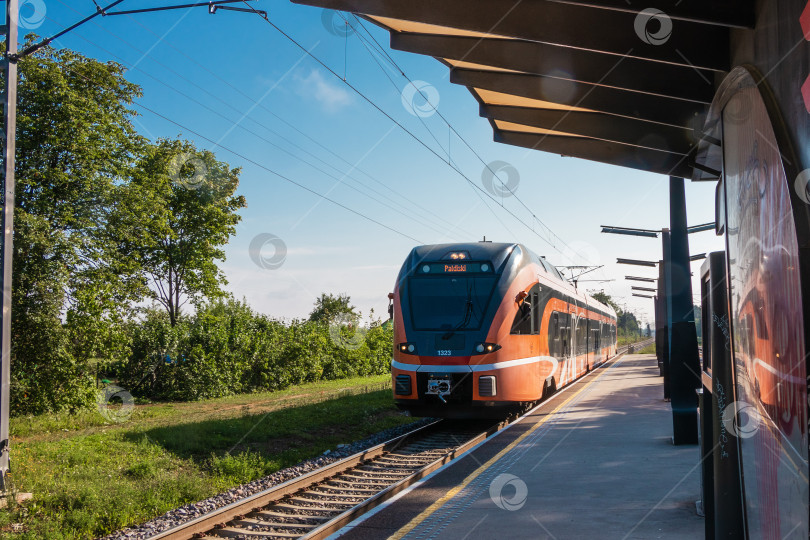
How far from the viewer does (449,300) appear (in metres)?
13.0

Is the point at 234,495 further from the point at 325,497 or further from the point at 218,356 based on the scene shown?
the point at 218,356

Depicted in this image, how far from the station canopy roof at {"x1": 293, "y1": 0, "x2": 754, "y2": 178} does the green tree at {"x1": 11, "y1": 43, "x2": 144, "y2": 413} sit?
14.8 meters

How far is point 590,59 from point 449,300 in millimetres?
7221

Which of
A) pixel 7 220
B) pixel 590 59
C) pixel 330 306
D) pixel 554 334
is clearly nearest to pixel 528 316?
pixel 554 334

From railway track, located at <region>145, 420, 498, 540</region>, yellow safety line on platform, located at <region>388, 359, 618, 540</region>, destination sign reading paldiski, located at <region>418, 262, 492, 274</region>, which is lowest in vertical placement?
railway track, located at <region>145, 420, 498, 540</region>

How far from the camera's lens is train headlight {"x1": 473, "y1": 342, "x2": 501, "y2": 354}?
487 inches

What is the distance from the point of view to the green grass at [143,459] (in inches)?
303

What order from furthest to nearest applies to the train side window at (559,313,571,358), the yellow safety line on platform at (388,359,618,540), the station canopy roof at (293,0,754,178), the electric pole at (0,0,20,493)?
the train side window at (559,313,571,358) < the electric pole at (0,0,20,493) < the yellow safety line on platform at (388,359,618,540) < the station canopy roof at (293,0,754,178)

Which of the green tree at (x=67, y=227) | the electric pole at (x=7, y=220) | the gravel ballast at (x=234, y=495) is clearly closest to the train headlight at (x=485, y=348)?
the gravel ballast at (x=234, y=495)

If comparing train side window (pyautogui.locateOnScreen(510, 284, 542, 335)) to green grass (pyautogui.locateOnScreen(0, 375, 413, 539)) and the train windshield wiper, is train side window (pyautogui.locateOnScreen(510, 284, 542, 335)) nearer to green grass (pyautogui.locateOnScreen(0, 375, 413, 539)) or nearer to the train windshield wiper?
the train windshield wiper

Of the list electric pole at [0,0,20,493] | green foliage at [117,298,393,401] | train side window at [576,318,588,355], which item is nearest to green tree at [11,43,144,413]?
green foliage at [117,298,393,401]

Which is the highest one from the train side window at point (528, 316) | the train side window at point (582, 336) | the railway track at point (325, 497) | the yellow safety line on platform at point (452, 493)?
the train side window at point (528, 316)

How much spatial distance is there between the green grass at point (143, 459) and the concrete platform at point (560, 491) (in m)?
3.09

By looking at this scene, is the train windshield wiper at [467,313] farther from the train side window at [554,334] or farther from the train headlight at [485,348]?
the train side window at [554,334]
